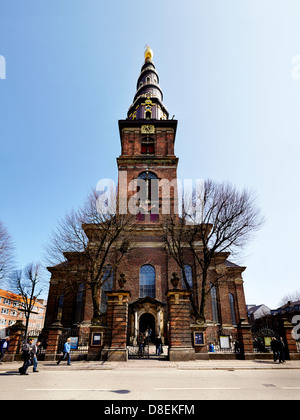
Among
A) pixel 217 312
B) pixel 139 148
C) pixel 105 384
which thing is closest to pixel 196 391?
pixel 105 384

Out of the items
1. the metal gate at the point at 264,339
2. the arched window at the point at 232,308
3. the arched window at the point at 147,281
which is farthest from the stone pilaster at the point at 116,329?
the arched window at the point at 232,308

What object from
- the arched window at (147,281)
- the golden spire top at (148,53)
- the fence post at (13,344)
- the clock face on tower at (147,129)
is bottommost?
the fence post at (13,344)

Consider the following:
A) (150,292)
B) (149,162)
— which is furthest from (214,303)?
(149,162)

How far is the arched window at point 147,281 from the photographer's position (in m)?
24.5

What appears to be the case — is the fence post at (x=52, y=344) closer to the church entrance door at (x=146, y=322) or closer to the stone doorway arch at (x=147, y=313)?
the stone doorway arch at (x=147, y=313)

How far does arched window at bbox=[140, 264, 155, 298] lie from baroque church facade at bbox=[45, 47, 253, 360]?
0.09m

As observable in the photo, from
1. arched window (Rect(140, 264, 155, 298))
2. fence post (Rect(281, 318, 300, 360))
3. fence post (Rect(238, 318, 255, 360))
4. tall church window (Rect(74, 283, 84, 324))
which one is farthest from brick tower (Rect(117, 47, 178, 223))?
fence post (Rect(281, 318, 300, 360))

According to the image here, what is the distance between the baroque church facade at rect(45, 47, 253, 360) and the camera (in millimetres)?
13086

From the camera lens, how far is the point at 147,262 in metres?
25.5

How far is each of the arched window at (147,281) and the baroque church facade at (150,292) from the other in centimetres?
9

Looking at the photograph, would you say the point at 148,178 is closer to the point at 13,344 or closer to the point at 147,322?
the point at 147,322
